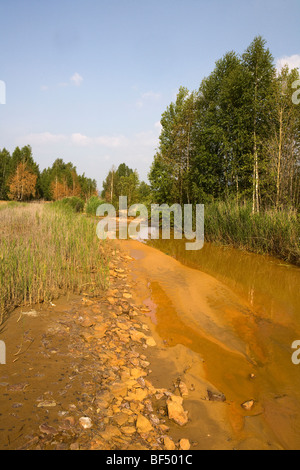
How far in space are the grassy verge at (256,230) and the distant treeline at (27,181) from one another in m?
26.4

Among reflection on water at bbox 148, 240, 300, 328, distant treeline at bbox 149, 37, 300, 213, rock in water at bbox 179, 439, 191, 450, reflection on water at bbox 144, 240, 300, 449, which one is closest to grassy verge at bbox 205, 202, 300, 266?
reflection on water at bbox 148, 240, 300, 328

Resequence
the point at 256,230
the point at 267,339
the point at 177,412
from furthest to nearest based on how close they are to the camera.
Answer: the point at 256,230, the point at 267,339, the point at 177,412

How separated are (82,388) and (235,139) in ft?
46.8

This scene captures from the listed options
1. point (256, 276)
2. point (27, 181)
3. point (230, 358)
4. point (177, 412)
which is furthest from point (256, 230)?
point (27, 181)

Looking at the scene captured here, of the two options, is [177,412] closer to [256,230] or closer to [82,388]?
[82,388]

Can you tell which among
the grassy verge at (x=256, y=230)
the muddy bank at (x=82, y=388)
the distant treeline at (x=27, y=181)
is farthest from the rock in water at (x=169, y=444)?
the distant treeline at (x=27, y=181)

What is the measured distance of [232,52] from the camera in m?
14.2

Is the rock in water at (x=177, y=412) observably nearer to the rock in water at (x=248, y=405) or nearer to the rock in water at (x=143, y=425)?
the rock in water at (x=143, y=425)

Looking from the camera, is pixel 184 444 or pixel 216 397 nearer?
pixel 184 444

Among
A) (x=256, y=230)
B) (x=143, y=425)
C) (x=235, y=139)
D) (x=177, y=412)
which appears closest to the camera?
(x=143, y=425)

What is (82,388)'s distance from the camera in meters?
2.01

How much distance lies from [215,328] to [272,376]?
3.45 ft
